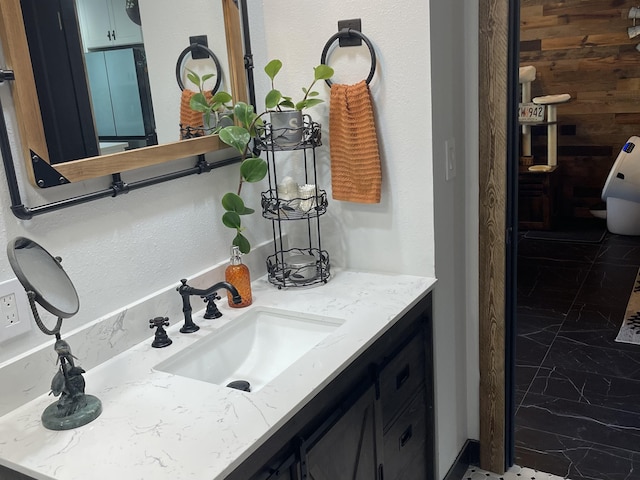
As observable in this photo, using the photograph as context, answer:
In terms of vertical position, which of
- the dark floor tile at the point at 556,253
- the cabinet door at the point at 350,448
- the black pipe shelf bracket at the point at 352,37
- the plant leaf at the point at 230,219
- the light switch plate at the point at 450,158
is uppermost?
the black pipe shelf bracket at the point at 352,37

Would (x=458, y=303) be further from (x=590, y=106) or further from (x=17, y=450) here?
(x=590, y=106)

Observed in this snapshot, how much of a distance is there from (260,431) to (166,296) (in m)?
0.63

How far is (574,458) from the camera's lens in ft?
7.95

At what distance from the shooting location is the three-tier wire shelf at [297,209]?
193 cm

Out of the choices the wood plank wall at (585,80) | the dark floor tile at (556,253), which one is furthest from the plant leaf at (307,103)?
the wood plank wall at (585,80)

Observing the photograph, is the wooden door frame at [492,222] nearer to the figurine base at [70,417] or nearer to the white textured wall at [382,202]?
the white textured wall at [382,202]

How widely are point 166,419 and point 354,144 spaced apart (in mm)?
1000

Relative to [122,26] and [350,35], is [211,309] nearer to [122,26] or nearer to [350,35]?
[122,26]

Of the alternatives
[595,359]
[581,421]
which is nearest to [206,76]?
[581,421]

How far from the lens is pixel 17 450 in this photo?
3.97 ft

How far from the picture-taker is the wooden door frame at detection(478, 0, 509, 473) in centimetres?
199

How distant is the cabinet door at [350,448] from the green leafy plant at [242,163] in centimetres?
59

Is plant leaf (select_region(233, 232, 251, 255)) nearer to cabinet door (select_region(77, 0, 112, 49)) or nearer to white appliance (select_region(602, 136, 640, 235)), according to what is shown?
cabinet door (select_region(77, 0, 112, 49))

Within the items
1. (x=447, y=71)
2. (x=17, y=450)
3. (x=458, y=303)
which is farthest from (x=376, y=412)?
(x=447, y=71)
